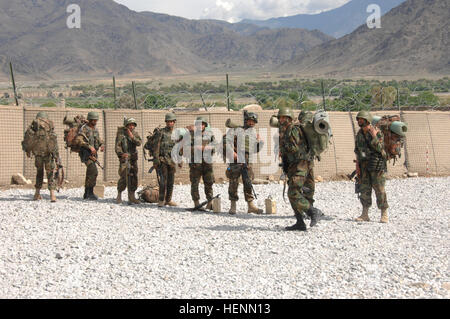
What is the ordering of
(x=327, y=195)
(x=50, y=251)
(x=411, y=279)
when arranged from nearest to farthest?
(x=411, y=279)
(x=50, y=251)
(x=327, y=195)

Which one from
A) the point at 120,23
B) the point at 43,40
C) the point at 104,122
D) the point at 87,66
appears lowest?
the point at 104,122

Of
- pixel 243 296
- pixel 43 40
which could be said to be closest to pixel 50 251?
pixel 243 296

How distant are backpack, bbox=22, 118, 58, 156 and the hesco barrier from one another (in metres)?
2.77

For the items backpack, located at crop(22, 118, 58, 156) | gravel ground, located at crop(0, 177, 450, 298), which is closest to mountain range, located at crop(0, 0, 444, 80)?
gravel ground, located at crop(0, 177, 450, 298)

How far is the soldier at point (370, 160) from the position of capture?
8.87 meters

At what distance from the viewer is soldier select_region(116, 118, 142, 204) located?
10.6 metres

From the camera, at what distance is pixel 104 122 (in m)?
13.8

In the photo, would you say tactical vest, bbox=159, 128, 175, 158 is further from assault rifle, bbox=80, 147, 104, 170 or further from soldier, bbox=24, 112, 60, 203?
soldier, bbox=24, 112, 60, 203

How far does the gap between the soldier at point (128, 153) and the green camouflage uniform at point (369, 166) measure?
14.0 feet

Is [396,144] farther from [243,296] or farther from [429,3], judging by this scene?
[429,3]

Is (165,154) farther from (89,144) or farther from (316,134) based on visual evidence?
(316,134)

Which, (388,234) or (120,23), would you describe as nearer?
(388,234)

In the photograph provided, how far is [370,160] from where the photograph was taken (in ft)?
29.4
